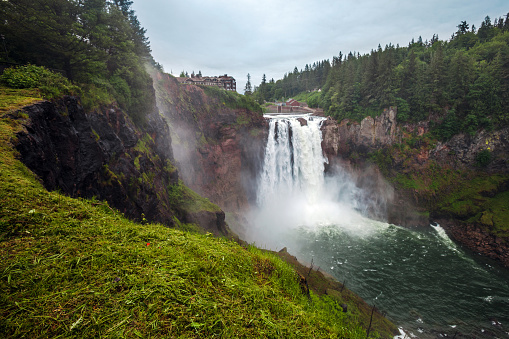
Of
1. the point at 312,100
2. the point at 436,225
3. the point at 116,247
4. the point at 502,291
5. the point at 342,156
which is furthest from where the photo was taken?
the point at 312,100

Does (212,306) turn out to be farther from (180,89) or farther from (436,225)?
(436,225)

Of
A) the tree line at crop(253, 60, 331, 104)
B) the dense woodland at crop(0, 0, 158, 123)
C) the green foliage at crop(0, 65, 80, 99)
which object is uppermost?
the tree line at crop(253, 60, 331, 104)

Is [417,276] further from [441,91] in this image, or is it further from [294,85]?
[294,85]

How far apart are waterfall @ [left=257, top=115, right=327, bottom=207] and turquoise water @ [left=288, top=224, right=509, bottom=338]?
763 centimetres

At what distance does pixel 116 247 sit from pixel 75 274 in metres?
0.74

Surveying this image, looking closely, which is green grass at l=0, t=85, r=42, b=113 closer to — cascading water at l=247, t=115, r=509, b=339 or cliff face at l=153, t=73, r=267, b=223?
cliff face at l=153, t=73, r=267, b=223

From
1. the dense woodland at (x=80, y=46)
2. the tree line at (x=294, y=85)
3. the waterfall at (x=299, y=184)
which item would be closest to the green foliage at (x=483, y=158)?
the waterfall at (x=299, y=184)

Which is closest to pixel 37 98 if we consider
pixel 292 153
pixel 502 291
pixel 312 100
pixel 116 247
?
pixel 116 247

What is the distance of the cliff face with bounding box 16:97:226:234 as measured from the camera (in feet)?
22.6

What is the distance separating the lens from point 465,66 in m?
31.3

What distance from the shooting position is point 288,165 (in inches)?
1387

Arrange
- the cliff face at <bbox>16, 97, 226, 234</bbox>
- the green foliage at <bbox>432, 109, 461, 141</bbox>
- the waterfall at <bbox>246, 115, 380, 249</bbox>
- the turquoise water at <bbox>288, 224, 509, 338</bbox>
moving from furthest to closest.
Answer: the waterfall at <bbox>246, 115, 380, 249</bbox>, the green foliage at <bbox>432, 109, 461, 141</bbox>, the turquoise water at <bbox>288, 224, 509, 338</bbox>, the cliff face at <bbox>16, 97, 226, 234</bbox>

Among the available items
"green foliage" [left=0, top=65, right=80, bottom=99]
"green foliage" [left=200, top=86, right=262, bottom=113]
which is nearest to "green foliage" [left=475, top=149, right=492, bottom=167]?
"green foliage" [left=200, top=86, right=262, bottom=113]

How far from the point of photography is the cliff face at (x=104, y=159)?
6.88 meters
